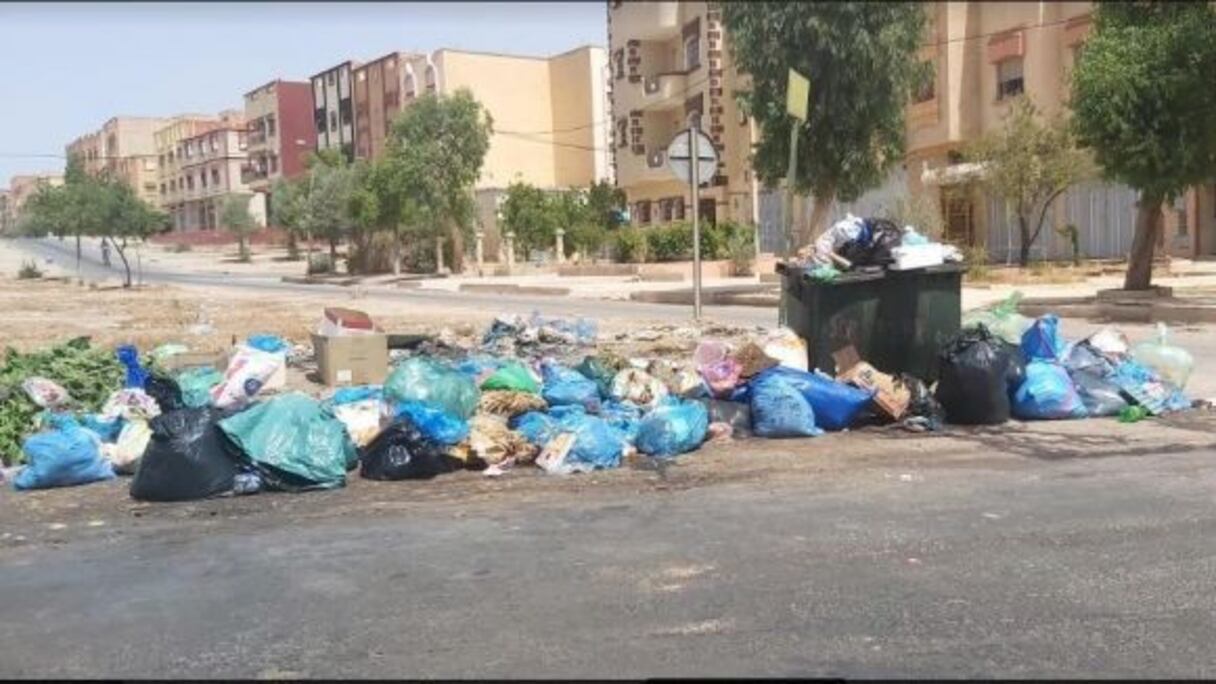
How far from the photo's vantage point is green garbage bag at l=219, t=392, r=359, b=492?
7309 millimetres

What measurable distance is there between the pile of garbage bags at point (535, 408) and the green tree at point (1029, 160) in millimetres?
20683

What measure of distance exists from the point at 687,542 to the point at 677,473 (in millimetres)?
1787

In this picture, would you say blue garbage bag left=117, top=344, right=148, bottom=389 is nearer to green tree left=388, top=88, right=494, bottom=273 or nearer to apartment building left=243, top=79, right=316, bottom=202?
green tree left=388, top=88, right=494, bottom=273

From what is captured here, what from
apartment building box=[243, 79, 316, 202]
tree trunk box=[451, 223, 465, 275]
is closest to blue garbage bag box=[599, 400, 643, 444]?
tree trunk box=[451, 223, 465, 275]

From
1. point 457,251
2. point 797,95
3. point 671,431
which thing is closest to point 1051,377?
point 671,431

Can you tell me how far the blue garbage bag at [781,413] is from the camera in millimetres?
8641

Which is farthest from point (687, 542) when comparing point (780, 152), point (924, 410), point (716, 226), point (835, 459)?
point (716, 226)

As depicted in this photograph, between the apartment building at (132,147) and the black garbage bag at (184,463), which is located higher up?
the apartment building at (132,147)

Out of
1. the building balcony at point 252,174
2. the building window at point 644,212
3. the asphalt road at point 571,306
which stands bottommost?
the asphalt road at point 571,306

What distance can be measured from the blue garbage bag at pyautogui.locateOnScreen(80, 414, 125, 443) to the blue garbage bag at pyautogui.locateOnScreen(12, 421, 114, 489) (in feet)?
1.09

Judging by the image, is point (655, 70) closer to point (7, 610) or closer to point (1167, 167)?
point (1167, 167)

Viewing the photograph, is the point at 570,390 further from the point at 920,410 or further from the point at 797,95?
the point at 797,95

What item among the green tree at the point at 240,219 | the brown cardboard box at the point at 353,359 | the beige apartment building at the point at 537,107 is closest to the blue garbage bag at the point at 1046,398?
the brown cardboard box at the point at 353,359

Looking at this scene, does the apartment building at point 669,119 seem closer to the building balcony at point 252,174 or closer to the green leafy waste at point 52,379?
the green leafy waste at point 52,379
